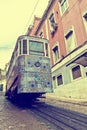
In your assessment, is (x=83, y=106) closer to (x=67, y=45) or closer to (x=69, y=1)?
(x=67, y=45)

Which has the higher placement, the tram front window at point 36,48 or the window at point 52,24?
the window at point 52,24

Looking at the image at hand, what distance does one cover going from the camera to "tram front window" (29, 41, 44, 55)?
9609 mm

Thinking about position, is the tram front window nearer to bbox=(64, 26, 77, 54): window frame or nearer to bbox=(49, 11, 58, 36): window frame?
bbox=(64, 26, 77, 54): window frame

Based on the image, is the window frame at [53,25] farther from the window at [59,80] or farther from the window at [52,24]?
the window at [59,80]

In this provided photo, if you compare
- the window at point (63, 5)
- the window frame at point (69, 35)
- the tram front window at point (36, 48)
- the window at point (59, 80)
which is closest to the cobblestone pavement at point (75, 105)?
the tram front window at point (36, 48)

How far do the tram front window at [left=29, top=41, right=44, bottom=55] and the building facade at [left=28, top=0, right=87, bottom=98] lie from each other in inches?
44.1

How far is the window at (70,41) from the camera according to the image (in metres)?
13.8

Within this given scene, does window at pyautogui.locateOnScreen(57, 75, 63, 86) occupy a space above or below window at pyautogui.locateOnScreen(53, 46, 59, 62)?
below

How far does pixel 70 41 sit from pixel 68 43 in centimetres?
40

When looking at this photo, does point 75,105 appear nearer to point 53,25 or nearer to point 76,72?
point 76,72

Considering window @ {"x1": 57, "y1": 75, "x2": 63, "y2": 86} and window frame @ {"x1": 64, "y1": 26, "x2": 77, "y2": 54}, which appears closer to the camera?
window frame @ {"x1": 64, "y1": 26, "x2": 77, "y2": 54}

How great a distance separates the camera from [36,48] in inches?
385

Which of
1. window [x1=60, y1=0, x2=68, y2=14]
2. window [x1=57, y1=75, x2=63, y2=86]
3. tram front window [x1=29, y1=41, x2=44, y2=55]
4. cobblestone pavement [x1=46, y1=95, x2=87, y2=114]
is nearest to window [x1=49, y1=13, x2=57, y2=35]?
window [x1=60, y1=0, x2=68, y2=14]

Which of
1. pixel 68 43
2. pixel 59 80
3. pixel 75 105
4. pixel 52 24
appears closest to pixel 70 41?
pixel 68 43
